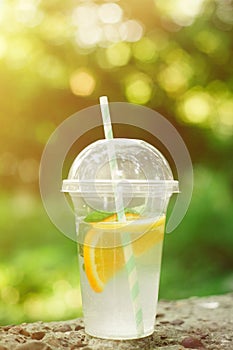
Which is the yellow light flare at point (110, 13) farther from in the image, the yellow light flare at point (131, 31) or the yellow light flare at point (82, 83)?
the yellow light flare at point (82, 83)

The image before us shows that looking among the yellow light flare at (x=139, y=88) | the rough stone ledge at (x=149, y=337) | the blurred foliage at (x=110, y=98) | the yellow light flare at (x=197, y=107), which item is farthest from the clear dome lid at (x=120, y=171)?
the yellow light flare at (x=197, y=107)

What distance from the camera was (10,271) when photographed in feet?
11.0

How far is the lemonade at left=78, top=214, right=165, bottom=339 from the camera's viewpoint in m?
1.60

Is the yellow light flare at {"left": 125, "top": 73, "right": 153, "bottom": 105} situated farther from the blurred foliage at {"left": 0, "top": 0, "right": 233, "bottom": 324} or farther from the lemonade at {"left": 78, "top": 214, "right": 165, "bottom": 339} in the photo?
the lemonade at {"left": 78, "top": 214, "right": 165, "bottom": 339}

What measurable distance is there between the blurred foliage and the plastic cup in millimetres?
1566

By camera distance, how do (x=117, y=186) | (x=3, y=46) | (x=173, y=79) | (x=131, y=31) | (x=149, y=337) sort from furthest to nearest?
(x=173, y=79), (x=131, y=31), (x=3, y=46), (x=149, y=337), (x=117, y=186)

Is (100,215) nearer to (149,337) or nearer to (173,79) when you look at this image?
(149,337)

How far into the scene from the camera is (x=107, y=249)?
5.28 feet

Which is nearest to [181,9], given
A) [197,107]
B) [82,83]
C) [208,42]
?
[208,42]

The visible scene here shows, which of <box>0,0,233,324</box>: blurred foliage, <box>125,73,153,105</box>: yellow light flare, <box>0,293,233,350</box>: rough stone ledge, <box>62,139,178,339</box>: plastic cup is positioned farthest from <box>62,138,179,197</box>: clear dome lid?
<box>125,73,153,105</box>: yellow light flare

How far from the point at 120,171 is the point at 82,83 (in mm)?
1996

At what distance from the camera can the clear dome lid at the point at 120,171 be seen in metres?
1.60

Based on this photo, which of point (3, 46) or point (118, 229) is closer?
point (118, 229)

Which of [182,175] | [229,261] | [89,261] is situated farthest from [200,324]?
[229,261]
